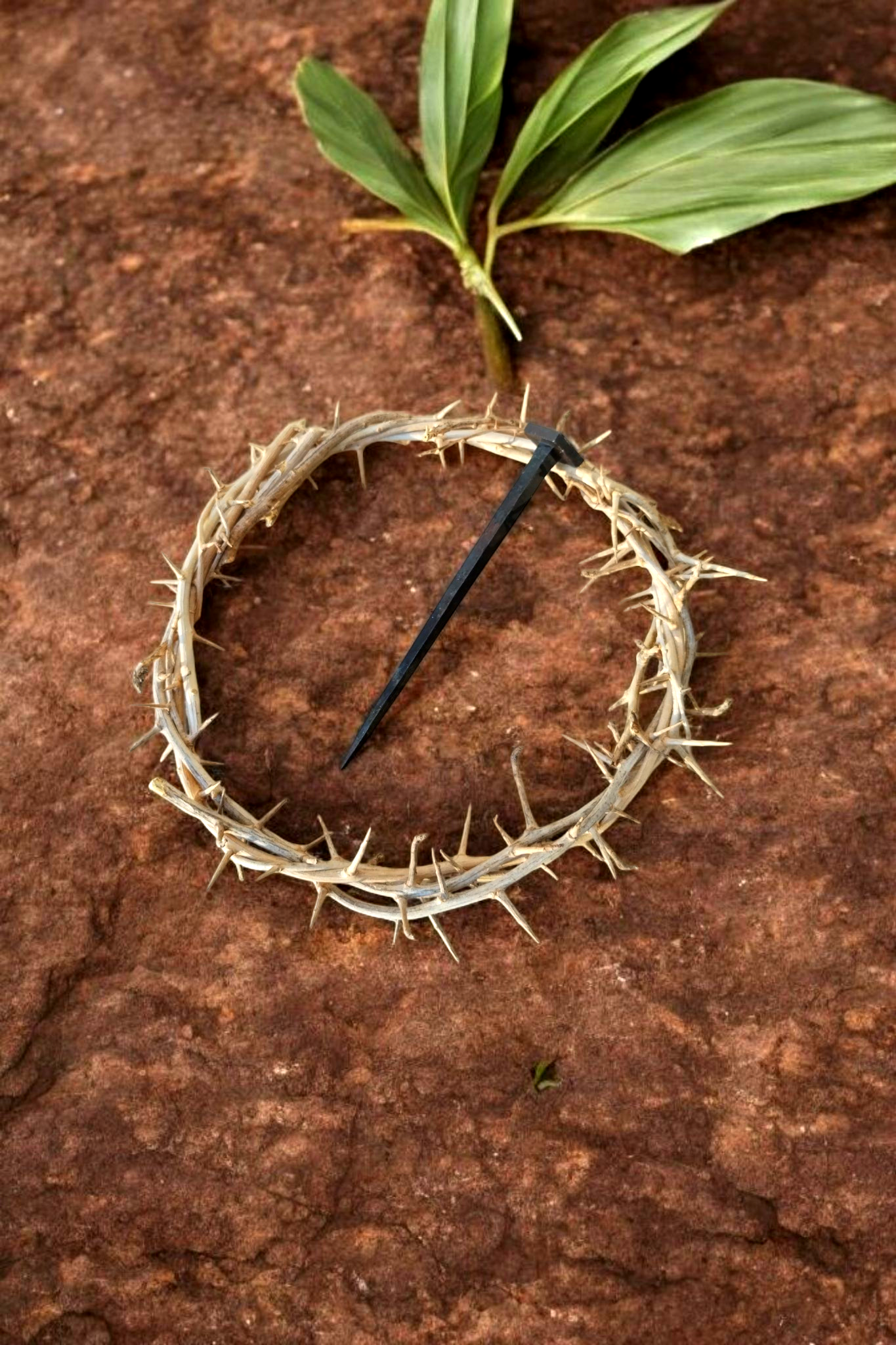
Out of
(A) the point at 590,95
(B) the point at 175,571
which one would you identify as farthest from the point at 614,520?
(A) the point at 590,95

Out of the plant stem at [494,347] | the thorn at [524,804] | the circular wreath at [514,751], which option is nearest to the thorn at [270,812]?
the circular wreath at [514,751]

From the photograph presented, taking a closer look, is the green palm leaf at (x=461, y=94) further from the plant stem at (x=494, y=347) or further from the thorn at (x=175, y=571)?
the thorn at (x=175, y=571)

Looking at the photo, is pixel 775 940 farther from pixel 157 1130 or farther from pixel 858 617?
pixel 157 1130

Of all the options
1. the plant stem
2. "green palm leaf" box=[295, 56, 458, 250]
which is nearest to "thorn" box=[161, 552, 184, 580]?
the plant stem

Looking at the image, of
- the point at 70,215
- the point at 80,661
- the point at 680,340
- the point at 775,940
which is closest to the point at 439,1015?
the point at 775,940

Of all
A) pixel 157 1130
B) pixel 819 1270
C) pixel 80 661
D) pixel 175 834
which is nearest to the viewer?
pixel 819 1270

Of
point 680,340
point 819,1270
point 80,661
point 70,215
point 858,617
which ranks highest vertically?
point 70,215
